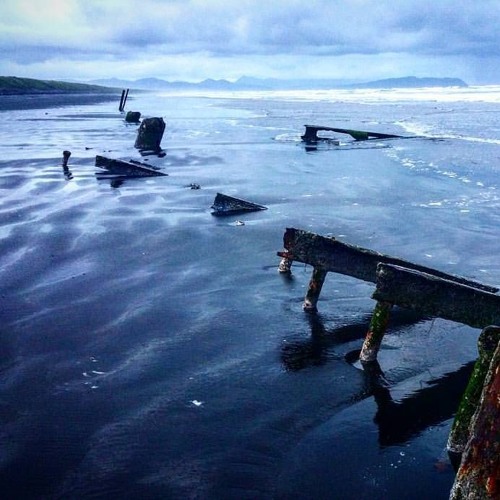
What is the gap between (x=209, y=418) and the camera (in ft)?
22.9

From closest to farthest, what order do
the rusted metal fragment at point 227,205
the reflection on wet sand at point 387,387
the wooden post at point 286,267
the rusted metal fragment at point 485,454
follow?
the rusted metal fragment at point 485,454, the reflection on wet sand at point 387,387, the wooden post at point 286,267, the rusted metal fragment at point 227,205

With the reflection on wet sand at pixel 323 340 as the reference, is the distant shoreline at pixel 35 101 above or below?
above

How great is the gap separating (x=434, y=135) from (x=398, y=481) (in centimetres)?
3880

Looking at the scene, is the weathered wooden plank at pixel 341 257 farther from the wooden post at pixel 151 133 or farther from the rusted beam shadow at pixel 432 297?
the wooden post at pixel 151 133

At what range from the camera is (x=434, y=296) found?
7895mm

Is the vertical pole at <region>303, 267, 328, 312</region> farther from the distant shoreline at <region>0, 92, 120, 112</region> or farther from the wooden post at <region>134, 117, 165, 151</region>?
the distant shoreline at <region>0, 92, 120, 112</region>

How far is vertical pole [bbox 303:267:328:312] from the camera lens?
10148 mm

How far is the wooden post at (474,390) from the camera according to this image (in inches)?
214

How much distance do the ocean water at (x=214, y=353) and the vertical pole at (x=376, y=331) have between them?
24 cm

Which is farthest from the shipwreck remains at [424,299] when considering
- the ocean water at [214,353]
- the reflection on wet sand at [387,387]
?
the ocean water at [214,353]

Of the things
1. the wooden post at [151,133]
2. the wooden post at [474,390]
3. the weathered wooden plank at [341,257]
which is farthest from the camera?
the wooden post at [151,133]

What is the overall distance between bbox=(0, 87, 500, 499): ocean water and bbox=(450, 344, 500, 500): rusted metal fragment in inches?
65.9

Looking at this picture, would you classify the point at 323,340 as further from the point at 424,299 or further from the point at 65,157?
the point at 65,157

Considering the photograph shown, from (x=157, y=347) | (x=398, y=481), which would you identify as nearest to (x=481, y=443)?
(x=398, y=481)
